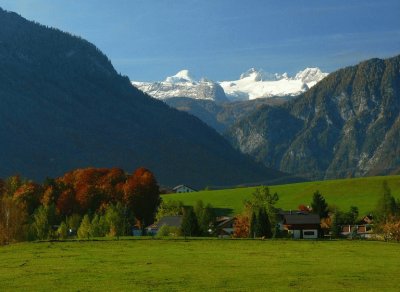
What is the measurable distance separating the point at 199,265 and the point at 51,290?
16.7 metres

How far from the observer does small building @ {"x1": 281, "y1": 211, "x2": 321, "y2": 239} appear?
11669 cm

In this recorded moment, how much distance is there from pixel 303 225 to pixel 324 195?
49.7m

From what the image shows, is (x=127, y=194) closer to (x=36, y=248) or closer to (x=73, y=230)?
(x=73, y=230)

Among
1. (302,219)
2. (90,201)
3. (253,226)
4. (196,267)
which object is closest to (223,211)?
(90,201)

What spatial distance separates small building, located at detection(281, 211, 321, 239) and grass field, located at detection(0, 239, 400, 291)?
36364 mm

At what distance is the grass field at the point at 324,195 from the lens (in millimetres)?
155250

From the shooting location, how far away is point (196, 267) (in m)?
52.7

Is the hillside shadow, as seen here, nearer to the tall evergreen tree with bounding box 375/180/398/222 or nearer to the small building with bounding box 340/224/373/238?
the small building with bounding box 340/224/373/238

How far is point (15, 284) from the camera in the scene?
1686 inches

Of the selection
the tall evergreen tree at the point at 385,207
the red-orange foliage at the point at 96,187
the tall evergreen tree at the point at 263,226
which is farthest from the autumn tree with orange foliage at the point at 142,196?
the tall evergreen tree at the point at 385,207

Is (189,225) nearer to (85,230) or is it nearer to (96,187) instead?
(85,230)

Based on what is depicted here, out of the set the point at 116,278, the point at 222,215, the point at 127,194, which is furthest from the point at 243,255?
the point at 222,215

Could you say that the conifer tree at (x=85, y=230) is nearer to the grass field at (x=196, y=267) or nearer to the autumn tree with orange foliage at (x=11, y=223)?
the autumn tree with orange foliage at (x=11, y=223)

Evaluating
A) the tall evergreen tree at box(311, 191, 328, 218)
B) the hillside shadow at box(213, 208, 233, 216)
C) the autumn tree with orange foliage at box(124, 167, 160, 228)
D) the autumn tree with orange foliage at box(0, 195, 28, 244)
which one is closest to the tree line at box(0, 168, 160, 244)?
the autumn tree with orange foliage at box(124, 167, 160, 228)
